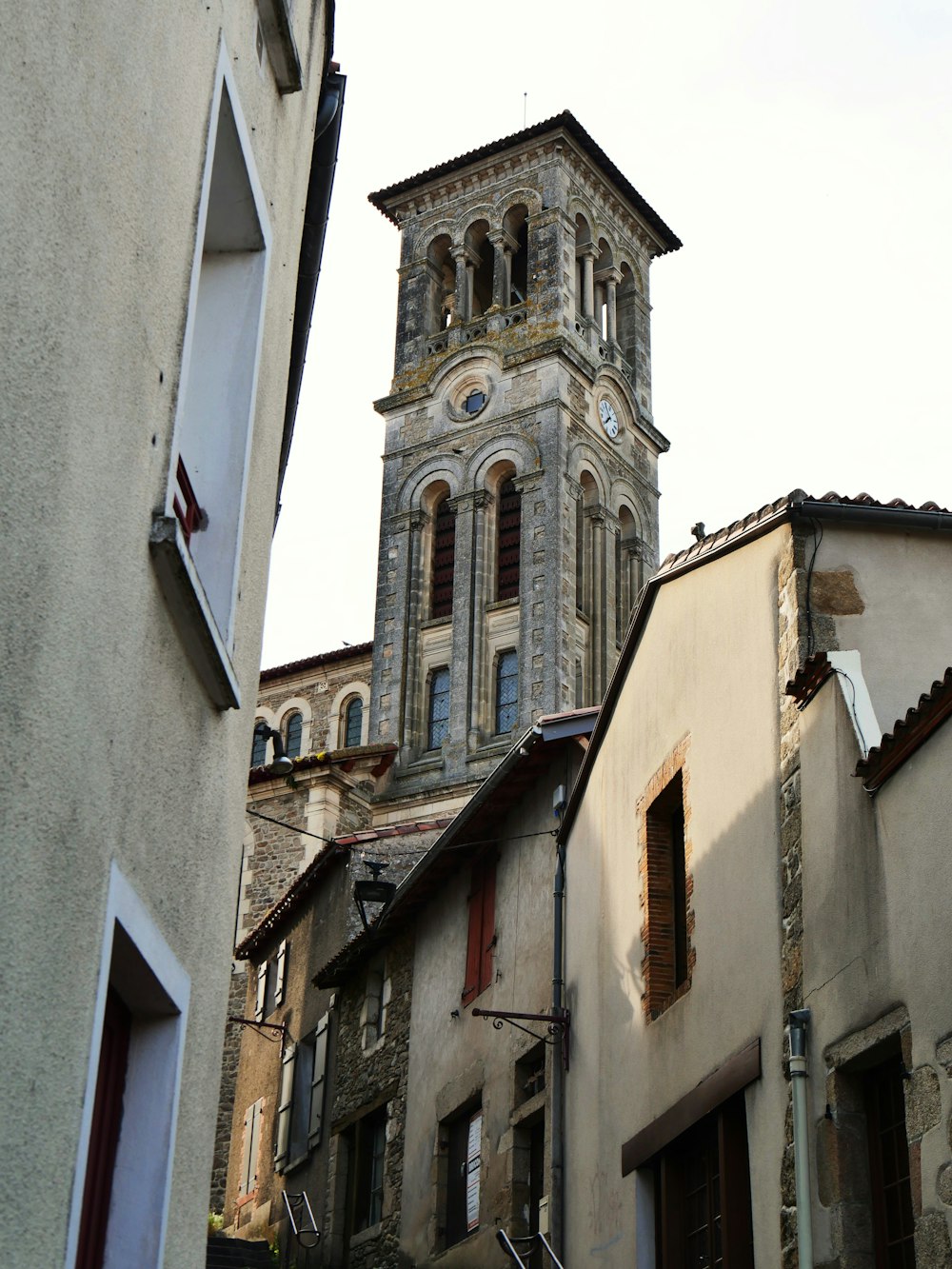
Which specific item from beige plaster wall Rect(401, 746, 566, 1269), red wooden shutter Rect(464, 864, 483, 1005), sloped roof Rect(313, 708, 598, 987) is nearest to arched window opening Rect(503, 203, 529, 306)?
sloped roof Rect(313, 708, 598, 987)

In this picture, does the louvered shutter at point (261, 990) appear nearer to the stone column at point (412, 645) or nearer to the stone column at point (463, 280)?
the stone column at point (412, 645)

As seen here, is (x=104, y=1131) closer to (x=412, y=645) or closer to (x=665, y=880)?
(x=665, y=880)

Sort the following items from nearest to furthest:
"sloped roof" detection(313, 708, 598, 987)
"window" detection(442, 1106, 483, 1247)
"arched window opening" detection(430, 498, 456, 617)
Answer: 1. "sloped roof" detection(313, 708, 598, 987)
2. "window" detection(442, 1106, 483, 1247)
3. "arched window opening" detection(430, 498, 456, 617)

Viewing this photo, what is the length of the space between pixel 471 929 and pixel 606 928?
13.8ft

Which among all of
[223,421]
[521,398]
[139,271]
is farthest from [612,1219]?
[521,398]

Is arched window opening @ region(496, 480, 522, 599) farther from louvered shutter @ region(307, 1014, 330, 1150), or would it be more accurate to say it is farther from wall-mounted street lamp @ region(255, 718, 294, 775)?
wall-mounted street lamp @ region(255, 718, 294, 775)

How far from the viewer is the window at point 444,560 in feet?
125

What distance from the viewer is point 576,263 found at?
141ft

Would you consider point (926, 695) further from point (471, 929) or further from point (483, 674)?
point (483, 674)

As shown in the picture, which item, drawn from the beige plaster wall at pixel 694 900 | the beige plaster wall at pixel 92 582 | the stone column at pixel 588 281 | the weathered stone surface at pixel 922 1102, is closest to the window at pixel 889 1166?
the weathered stone surface at pixel 922 1102

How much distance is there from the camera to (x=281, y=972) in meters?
23.4

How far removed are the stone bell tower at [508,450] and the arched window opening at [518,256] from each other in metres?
0.06

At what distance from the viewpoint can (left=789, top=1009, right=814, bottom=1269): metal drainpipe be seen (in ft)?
25.9

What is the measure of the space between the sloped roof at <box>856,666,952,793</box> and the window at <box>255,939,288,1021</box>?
53.1 ft
